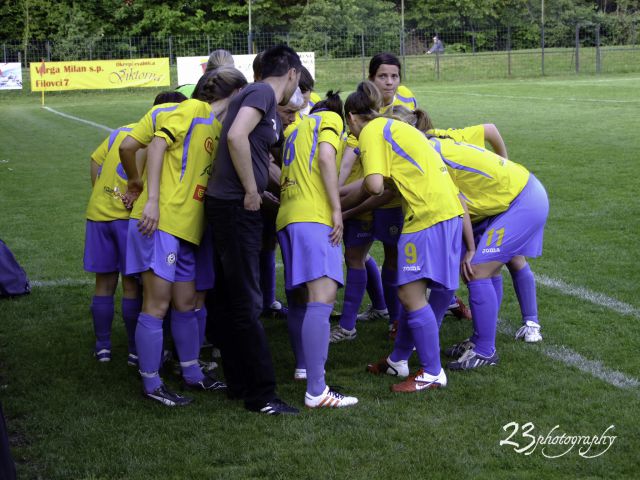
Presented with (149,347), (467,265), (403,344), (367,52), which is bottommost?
(403,344)

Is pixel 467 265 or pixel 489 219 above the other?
pixel 489 219

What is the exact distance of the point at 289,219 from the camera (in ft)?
15.3

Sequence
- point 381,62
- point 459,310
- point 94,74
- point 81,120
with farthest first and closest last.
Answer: point 94,74 → point 81,120 → point 381,62 → point 459,310

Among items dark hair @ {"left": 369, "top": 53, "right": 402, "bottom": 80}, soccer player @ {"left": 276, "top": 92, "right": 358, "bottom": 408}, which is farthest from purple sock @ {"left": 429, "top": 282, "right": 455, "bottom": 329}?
dark hair @ {"left": 369, "top": 53, "right": 402, "bottom": 80}

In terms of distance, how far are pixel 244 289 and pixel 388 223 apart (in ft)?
5.00

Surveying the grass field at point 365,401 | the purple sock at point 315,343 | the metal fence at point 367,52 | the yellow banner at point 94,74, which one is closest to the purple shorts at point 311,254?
the purple sock at point 315,343

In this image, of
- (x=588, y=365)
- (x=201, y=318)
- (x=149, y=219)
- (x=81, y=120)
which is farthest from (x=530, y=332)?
(x=81, y=120)

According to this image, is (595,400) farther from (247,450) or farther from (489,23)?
(489,23)

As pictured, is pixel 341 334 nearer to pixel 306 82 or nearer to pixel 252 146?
pixel 306 82

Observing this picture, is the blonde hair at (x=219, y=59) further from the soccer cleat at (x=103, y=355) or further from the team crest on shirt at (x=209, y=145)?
the soccer cleat at (x=103, y=355)

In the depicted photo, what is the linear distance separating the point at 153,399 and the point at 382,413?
1194 millimetres

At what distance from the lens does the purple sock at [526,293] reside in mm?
5695

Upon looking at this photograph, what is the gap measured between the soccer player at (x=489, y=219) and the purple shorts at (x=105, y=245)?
74.3 inches

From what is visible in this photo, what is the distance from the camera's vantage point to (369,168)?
4609 millimetres
